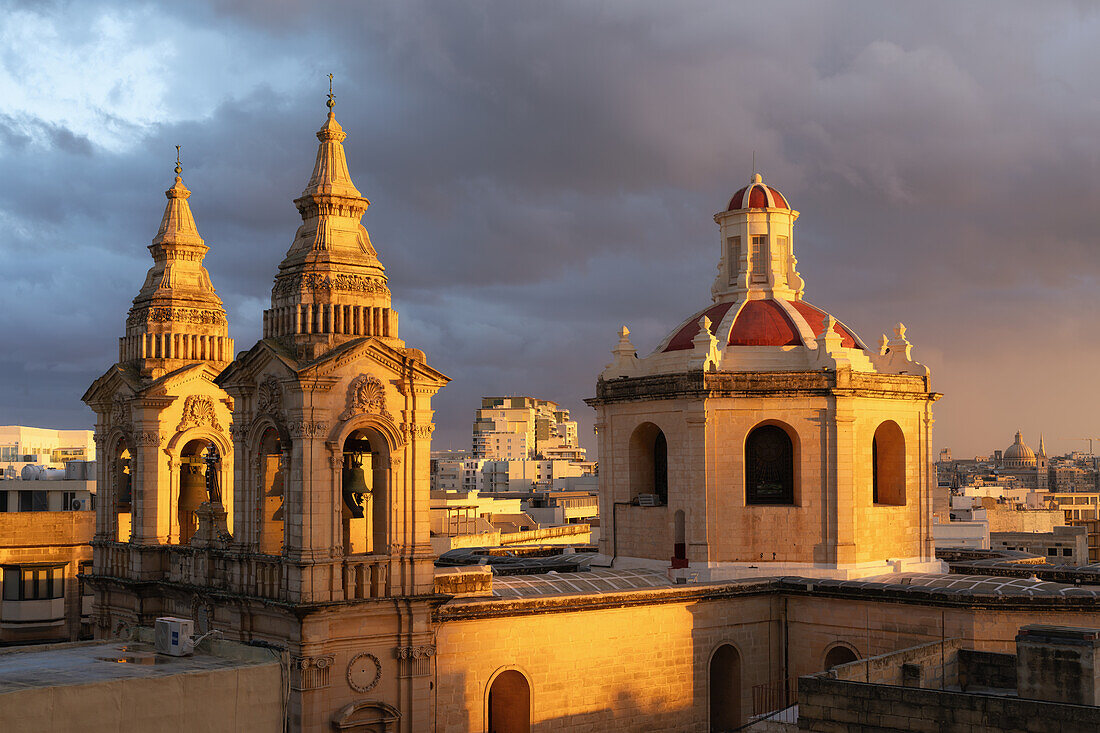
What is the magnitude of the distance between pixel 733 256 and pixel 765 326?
14.6ft

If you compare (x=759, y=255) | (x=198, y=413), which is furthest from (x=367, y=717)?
(x=759, y=255)

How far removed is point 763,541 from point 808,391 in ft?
17.4

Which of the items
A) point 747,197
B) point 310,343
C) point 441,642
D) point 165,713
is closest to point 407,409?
point 310,343

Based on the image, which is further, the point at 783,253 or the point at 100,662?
the point at 783,253

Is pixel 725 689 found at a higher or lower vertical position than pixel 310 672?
lower

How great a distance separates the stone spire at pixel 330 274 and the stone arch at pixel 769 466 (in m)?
14.6

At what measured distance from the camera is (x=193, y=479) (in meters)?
43.4

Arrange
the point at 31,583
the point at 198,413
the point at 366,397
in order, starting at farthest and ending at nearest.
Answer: the point at 31,583, the point at 198,413, the point at 366,397

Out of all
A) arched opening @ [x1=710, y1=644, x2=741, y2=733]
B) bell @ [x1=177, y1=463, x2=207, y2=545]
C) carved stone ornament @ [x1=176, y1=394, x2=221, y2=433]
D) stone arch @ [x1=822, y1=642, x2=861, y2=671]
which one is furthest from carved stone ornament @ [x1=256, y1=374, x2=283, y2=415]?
stone arch @ [x1=822, y1=642, x2=861, y2=671]

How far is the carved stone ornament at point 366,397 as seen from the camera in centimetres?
3266

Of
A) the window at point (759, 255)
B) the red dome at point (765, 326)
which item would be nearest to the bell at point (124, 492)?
the red dome at point (765, 326)

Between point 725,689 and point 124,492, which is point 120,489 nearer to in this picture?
point 124,492

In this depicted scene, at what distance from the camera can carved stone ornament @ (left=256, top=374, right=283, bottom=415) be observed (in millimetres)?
33231

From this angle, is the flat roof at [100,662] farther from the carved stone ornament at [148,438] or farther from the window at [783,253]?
the window at [783,253]
